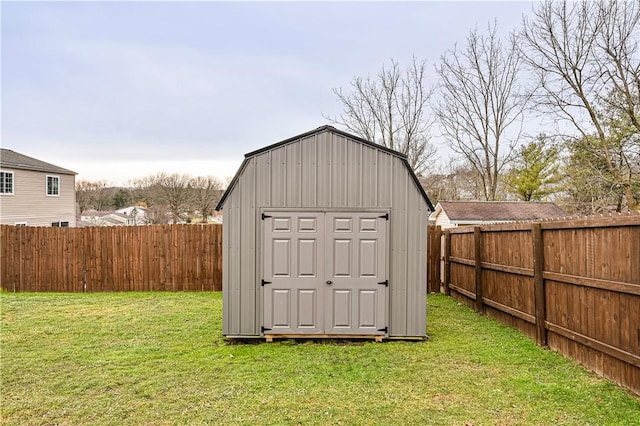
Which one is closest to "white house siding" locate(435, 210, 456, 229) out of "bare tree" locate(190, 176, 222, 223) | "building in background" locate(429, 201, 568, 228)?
"building in background" locate(429, 201, 568, 228)

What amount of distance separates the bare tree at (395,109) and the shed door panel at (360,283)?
20631mm

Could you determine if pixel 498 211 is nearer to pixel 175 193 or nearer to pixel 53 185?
pixel 53 185

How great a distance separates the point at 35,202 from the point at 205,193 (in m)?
19.6

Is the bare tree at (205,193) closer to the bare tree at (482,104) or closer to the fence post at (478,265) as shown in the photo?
the bare tree at (482,104)

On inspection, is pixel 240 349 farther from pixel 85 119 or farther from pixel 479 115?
pixel 479 115

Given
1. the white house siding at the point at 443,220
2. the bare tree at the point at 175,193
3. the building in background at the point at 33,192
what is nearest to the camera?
the building in background at the point at 33,192

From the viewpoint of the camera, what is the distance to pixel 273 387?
466 cm

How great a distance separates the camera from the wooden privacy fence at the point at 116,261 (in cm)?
1214

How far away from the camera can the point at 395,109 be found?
26.9 m

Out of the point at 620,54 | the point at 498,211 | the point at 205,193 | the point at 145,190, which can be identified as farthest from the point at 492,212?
the point at 145,190

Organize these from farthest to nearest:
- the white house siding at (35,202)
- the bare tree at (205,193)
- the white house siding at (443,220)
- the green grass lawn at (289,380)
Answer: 1. the bare tree at (205,193)
2. the white house siding at (443,220)
3. the white house siding at (35,202)
4. the green grass lawn at (289,380)

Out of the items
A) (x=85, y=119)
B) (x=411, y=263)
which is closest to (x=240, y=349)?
(x=411, y=263)

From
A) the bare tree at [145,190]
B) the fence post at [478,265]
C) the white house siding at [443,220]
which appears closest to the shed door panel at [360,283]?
the fence post at [478,265]

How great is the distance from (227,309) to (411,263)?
9.64 ft
